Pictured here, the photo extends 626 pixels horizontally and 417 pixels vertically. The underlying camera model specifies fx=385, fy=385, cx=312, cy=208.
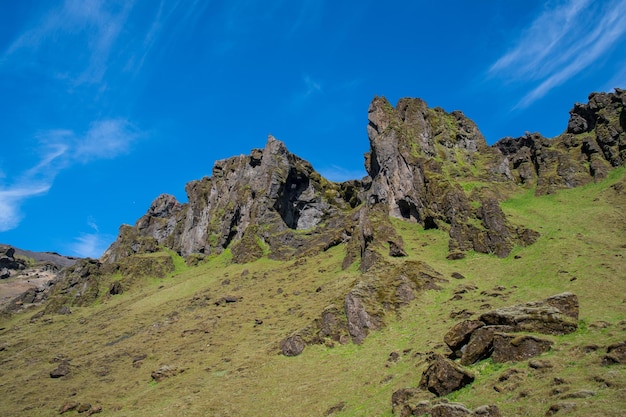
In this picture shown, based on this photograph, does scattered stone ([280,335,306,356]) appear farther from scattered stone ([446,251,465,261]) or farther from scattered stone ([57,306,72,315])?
scattered stone ([57,306,72,315])

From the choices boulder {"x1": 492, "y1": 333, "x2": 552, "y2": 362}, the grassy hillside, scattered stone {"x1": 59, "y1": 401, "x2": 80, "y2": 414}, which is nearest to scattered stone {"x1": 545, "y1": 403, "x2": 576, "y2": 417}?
the grassy hillside

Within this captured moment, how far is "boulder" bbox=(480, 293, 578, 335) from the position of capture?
2683 centimetres

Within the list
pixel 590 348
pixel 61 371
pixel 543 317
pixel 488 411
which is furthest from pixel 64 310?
pixel 590 348

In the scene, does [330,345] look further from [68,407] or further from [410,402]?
[68,407]

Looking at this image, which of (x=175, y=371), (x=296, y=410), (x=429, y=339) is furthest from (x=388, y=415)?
(x=175, y=371)

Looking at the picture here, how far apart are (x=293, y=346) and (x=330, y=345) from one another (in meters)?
5.57

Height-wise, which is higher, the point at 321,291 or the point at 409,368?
the point at 321,291

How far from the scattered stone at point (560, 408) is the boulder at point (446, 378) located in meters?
7.23

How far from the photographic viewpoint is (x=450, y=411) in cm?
2078

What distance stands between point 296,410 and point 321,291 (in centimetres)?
4291

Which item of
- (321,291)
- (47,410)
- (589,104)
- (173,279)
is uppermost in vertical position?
(589,104)

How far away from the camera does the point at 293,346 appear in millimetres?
53438

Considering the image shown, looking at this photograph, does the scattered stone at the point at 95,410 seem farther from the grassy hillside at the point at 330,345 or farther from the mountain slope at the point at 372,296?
the grassy hillside at the point at 330,345

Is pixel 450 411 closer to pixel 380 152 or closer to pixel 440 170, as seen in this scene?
pixel 440 170
